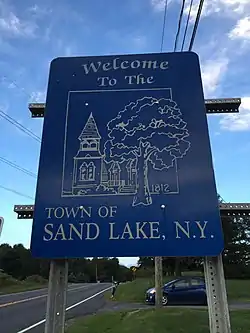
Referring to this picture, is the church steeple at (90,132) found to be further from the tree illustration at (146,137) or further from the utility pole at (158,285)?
the utility pole at (158,285)

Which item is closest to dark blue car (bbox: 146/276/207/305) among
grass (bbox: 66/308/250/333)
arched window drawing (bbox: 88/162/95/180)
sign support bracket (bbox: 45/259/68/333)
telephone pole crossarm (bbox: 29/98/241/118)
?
grass (bbox: 66/308/250/333)

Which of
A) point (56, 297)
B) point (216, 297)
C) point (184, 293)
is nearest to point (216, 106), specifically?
point (216, 297)

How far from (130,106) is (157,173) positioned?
0.44m

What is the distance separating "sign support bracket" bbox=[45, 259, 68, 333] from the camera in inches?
64.0

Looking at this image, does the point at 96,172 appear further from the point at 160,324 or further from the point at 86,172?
the point at 160,324

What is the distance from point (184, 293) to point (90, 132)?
13.4 m

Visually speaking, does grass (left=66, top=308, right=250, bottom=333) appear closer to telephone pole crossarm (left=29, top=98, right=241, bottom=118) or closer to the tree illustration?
telephone pole crossarm (left=29, top=98, right=241, bottom=118)

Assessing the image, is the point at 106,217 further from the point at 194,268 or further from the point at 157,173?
the point at 194,268

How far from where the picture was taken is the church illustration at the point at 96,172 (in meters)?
1.77

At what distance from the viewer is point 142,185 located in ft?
5.82

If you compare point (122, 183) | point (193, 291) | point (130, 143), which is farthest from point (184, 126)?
point (193, 291)

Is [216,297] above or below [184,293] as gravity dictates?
above

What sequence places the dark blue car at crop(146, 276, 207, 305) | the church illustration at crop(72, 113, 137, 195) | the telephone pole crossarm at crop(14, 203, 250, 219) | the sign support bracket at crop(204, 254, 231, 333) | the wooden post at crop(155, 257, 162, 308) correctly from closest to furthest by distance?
the sign support bracket at crop(204, 254, 231, 333), the church illustration at crop(72, 113, 137, 195), the telephone pole crossarm at crop(14, 203, 250, 219), the wooden post at crop(155, 257, 162, 308), the dark blue car at crop(146, 276, 207, 305)

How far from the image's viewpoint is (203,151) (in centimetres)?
183
